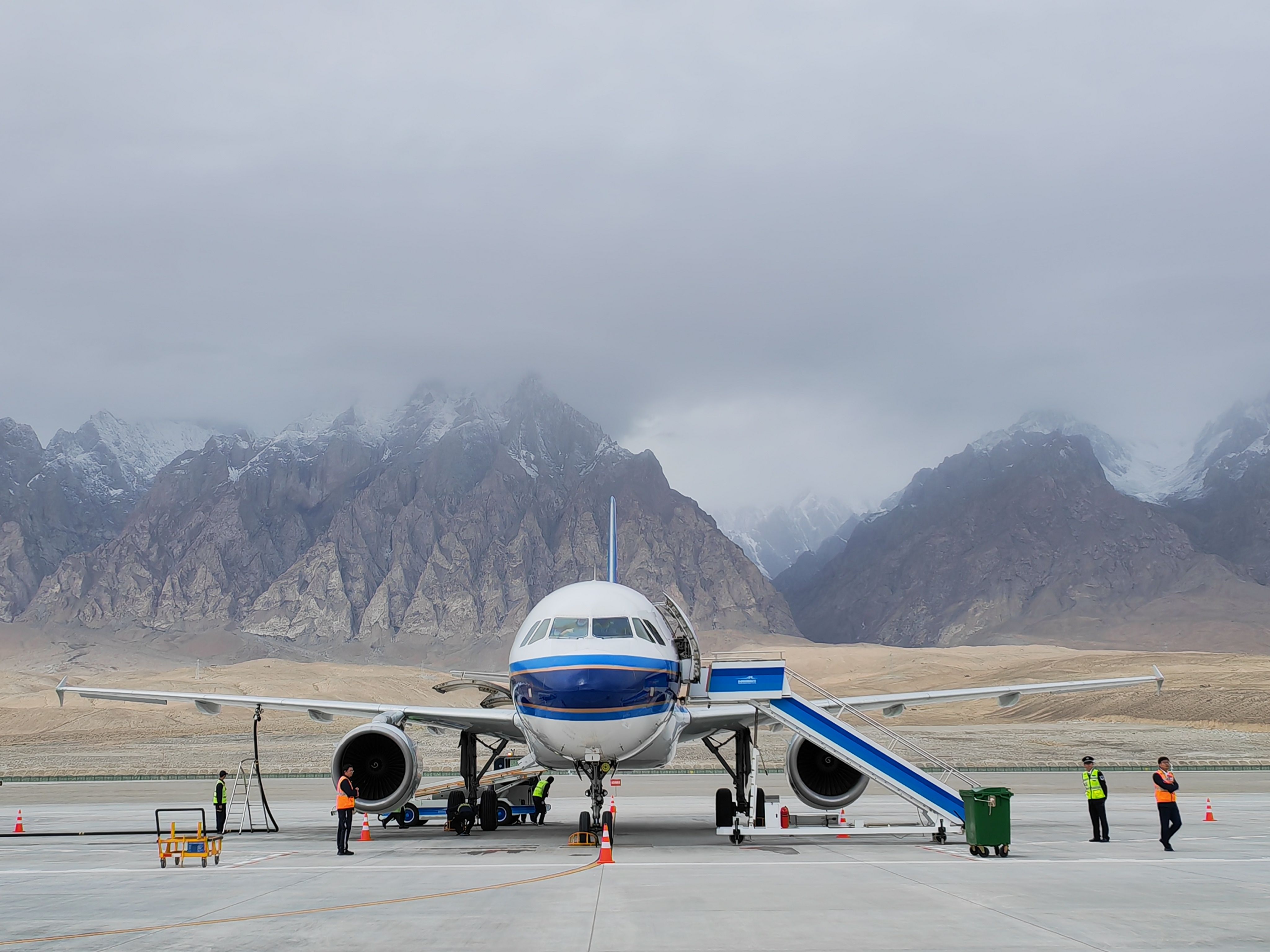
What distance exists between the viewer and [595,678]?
1856 centimetres

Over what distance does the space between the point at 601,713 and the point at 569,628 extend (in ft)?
5.28

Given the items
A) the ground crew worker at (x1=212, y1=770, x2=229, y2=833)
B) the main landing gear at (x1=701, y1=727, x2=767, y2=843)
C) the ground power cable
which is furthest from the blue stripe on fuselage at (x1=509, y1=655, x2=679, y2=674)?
the ground crew worker at (x1=212, y1=770, x2=229, y2=833)

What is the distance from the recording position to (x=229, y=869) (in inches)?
698

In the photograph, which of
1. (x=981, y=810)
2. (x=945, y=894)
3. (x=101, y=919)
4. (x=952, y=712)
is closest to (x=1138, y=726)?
(x=952, y=712)

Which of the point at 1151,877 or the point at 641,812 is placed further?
Result: the point at 641,812

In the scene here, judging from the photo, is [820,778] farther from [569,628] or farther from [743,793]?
[569,628]

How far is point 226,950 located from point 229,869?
7.98m

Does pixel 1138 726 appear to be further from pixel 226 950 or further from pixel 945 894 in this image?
pixel 226 950

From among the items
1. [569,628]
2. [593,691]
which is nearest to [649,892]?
[593,691]

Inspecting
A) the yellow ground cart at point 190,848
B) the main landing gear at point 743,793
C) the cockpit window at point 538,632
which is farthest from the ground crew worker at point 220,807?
the main landing gear at point 743,793

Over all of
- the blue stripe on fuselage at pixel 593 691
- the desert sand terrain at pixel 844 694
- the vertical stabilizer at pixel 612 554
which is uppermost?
the vertical stabilizer at pixel 612 554

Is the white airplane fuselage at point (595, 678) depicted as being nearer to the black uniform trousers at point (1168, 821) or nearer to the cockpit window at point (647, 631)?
the cockpit window at point (647, 631)

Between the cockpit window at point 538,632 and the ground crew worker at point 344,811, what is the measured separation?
379cm

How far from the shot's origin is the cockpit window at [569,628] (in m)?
19.3
